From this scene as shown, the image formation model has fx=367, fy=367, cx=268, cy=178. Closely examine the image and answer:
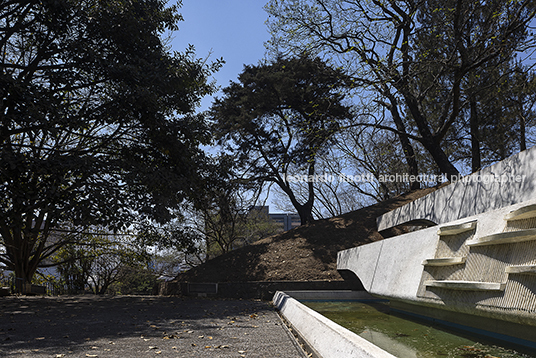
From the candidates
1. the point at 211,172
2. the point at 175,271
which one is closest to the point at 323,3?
the point at 211,172

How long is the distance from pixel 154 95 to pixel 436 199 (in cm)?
698

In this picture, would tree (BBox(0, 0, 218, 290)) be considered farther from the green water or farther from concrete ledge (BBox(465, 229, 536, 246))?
concrete ledge (BBox(465, 229, 536, 246))

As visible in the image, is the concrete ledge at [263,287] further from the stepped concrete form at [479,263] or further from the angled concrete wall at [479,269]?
the angled concrete wall at [479,269]

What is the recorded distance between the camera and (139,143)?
10.4 meters

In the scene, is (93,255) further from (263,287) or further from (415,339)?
(415,339)

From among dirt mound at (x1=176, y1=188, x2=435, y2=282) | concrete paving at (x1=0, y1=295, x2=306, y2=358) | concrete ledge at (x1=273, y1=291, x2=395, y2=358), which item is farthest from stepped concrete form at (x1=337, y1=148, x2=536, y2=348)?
dirt mound at (x1=176, y1=188, x2=435, y2=282)

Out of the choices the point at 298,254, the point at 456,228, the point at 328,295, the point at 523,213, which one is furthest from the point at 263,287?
the point at 523,213

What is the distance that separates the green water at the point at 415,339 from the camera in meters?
3.40

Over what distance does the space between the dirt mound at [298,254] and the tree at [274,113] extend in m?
2.82

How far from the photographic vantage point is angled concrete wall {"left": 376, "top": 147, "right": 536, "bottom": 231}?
5.43m

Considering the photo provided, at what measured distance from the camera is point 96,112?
363 inches

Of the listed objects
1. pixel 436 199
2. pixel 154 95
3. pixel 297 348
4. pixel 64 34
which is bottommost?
pixel 297 348

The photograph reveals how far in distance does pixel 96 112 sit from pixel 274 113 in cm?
952

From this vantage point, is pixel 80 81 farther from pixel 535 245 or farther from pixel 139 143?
pixel 535 245
